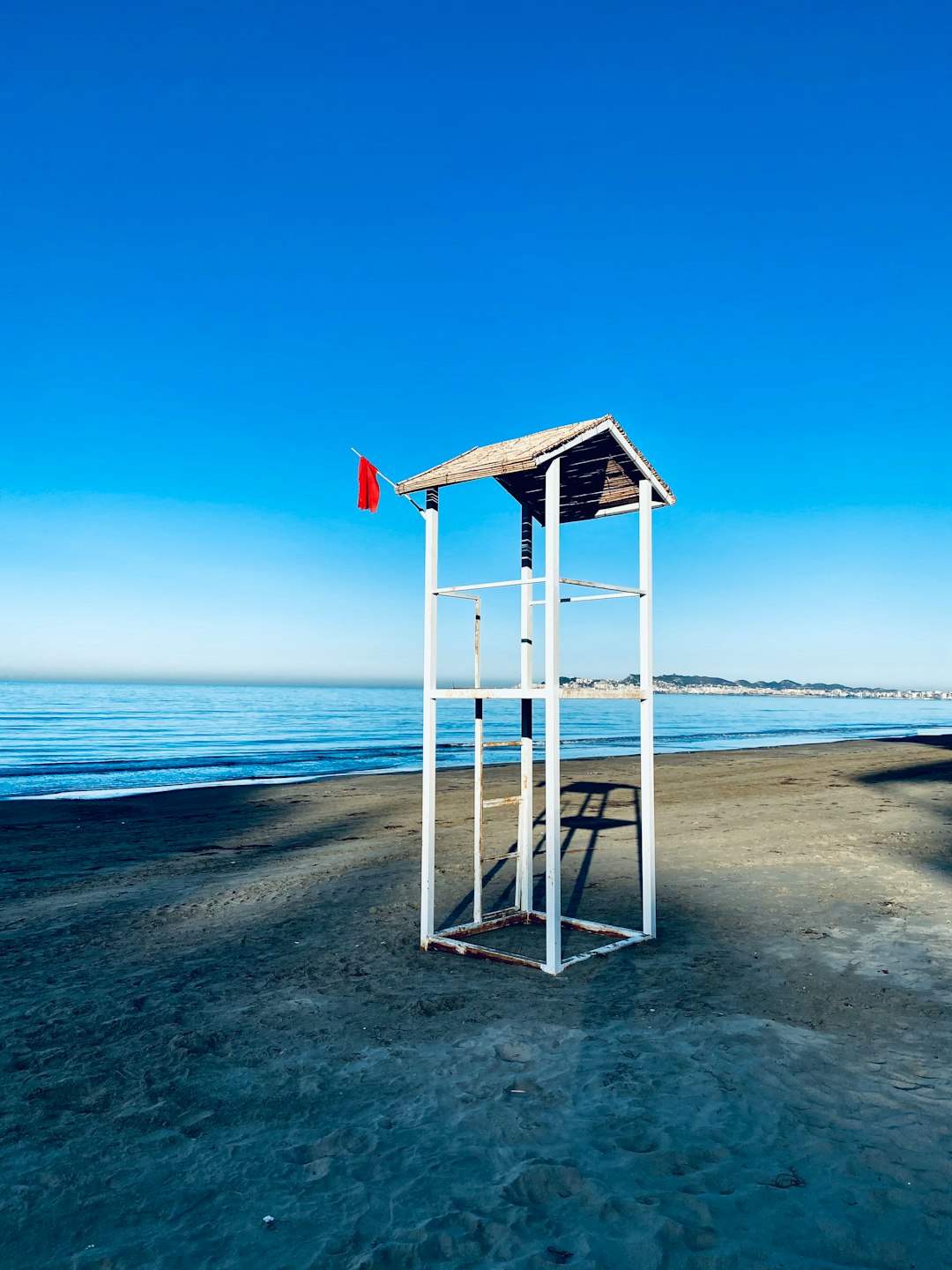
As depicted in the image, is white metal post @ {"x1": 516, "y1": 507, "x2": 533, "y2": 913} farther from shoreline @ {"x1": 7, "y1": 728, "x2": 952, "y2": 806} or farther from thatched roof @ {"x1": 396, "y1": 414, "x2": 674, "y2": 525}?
shoreline @ {"x1": 7, "y1": 728, "x2": 952, "y2": 806}

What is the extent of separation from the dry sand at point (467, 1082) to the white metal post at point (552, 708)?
15.5 inches

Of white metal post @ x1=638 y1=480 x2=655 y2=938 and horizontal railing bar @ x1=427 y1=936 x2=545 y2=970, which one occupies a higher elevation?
white metal post @ x1=638 y1=480 x2=655 y2=938

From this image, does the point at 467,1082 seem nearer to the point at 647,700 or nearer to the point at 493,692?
the point at 493,692

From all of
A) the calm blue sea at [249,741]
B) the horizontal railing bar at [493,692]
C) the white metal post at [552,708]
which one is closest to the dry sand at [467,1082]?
the white metal post at [552,708]

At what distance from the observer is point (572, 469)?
24.9 feet

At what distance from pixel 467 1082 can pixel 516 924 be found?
11.1ft

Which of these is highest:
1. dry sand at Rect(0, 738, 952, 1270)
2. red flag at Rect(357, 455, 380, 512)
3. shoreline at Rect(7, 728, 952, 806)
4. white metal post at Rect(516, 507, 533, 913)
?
red flag at Rect(357, 455, 380, 512)

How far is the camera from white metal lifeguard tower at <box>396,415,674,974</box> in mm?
6371

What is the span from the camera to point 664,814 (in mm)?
15758

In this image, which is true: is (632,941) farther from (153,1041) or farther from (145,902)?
(145,902)

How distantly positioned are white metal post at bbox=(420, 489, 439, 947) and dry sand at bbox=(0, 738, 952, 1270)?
49cm

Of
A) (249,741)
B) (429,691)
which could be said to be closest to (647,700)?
(429,691)

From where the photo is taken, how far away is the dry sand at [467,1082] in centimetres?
342

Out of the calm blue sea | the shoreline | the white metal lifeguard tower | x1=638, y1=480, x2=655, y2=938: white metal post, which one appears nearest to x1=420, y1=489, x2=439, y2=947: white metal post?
the white metal lifeguard tower
